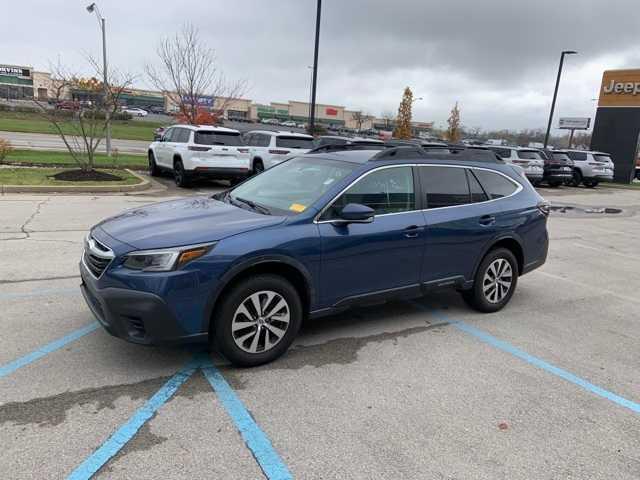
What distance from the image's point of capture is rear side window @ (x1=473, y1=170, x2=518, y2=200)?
5.38 meters

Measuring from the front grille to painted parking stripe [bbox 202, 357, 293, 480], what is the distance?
41.9 inches

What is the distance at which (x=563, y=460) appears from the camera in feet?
9.70

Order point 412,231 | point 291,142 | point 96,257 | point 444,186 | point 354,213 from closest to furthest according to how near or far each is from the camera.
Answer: point 96,257
point 354,213
point 412,231
point 444,186
point 291,142

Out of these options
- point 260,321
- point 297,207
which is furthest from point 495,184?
point 260,321

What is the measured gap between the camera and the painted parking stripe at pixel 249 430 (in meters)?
2.71

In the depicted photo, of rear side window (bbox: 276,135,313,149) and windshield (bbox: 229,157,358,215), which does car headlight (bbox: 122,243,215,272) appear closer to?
windshield (bbox: 229,157,358,215)

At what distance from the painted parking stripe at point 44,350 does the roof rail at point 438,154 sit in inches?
116

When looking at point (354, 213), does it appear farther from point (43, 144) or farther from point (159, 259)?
point (43, 144)

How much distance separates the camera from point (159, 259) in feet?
11.3

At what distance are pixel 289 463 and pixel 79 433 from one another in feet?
4.10

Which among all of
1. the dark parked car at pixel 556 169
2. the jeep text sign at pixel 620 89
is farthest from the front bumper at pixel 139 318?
the jeep text sign at pixel 620 89

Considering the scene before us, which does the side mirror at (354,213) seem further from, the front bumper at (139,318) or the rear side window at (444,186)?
the front bumper at (139,318)

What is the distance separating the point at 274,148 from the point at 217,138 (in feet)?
6.47

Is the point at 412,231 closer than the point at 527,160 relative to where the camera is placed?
Yes
